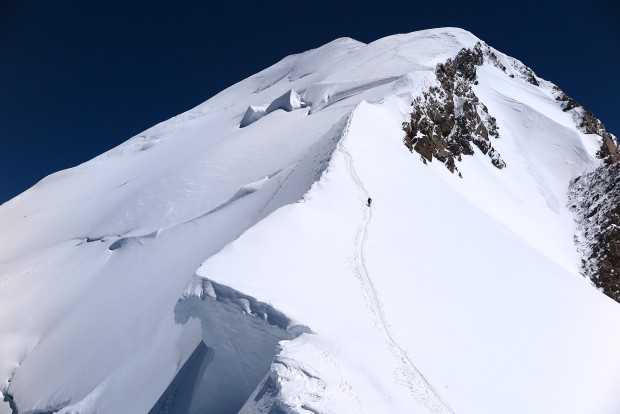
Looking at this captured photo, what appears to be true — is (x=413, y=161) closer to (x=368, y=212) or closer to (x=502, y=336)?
(x=368, y=212)

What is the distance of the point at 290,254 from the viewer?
9938mm

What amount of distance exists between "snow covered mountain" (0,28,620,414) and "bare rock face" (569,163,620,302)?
0.14 metres

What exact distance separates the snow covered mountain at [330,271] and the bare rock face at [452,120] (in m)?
0.22

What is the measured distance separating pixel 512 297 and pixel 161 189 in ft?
66.8

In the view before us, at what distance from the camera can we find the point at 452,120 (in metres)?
32.8

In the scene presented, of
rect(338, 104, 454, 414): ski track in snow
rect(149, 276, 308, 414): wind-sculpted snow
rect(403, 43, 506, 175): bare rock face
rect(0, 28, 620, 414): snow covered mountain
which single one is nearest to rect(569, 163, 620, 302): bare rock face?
rect(0, 28, 620, 414): snow covered mountain

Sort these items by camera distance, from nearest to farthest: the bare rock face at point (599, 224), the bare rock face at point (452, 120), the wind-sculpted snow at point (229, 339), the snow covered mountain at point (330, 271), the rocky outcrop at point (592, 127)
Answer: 1. the wind-sculpted snow at point (229, 339)
2. the snow covered mountain at point (330, 271)
3. the bare rock face at point (452, 120)
4. the bare rock face at point (599, 224)
5. the rocky outcrop at point (592, 127)

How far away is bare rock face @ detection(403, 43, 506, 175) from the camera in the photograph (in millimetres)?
27109

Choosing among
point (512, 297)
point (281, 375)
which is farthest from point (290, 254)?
point (512, 297)

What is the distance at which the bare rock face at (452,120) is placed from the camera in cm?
2711

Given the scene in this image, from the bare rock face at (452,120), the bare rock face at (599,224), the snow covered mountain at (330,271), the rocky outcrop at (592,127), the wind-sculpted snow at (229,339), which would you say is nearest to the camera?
the wind-sculpted snow at (229,339)

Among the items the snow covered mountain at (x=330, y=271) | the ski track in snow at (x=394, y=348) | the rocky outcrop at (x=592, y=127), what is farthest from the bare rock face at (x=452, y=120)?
the ski track in snow at (x=394, y=348)

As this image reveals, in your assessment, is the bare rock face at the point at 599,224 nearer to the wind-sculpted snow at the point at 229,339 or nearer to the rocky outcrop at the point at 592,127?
the rocky outcrop at the point at 592,127

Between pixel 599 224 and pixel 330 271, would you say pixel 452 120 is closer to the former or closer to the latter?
pixel 599 224
